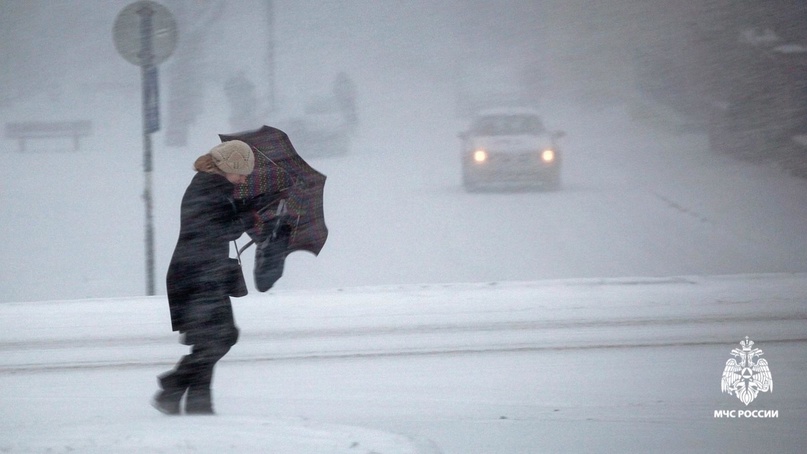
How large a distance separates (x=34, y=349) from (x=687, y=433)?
395 cm

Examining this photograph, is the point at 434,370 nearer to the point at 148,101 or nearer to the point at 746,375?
the point at 746,375

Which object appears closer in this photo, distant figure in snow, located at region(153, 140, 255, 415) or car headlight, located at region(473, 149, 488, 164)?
distant figure in snow, located at region(153, 140, 255, 415)

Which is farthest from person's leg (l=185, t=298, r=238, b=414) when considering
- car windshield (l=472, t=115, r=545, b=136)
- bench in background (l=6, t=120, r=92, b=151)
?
bench in background (l=6, t=120, r=92, b=151)

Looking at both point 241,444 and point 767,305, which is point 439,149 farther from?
point 241,444

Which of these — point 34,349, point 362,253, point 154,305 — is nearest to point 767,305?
point 362,253

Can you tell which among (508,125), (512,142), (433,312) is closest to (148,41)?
(433,312)

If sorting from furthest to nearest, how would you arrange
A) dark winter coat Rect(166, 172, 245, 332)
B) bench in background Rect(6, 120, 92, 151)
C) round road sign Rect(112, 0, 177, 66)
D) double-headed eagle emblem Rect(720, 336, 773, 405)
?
bench in background Rect(6, 120, 92, 151) < round road sign Rect(112, 0, 177, 66) < double-headed eagle emblem Rect(720, 336, 773, 405) < dark winter coat Rect(166, 172, 245, 332)

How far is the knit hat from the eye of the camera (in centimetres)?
338

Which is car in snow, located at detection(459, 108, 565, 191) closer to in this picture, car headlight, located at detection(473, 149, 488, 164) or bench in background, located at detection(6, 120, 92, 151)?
car headlight, located at detection(473, 149, 488, 164)

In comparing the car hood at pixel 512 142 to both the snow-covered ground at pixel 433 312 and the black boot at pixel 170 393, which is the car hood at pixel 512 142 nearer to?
the snow-covered ground at pixel 433 312

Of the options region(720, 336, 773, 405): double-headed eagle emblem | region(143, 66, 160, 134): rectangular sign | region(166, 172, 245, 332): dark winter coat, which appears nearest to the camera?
region(166, 172, 245, 332): dark winter coat

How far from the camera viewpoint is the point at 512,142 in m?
10.5

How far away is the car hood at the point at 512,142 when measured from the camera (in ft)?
34.2

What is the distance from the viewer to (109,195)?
10992 mm
